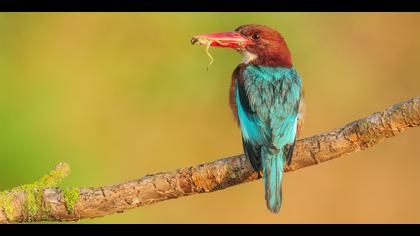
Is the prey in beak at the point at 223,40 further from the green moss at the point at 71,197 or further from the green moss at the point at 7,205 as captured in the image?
the green moss at the point at 7,205

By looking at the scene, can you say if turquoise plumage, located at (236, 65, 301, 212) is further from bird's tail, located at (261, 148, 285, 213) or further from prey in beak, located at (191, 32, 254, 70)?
prey in beak, located at (191, 32, 254, 70)

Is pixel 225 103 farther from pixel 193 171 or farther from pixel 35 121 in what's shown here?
pixel 193 171

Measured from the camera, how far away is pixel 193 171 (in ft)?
12.5

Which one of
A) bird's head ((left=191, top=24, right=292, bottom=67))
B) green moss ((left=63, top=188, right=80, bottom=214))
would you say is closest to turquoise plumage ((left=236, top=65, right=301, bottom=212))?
bird's head ((left=191, top=24, right=292, bottom=67))

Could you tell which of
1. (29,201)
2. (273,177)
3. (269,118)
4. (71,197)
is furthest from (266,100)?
(29,201)

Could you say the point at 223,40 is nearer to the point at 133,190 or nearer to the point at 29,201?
the point at 133,190

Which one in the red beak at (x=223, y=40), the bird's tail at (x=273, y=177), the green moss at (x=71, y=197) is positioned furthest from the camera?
the red beak at (x=223, y=40)

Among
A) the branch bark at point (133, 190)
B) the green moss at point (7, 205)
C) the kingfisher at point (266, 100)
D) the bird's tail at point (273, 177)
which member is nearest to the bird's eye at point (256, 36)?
the kingfisher at point (266, 100)

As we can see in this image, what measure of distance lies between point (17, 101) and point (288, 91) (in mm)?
3161

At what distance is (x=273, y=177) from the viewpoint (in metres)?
4.06

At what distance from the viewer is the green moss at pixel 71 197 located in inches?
148

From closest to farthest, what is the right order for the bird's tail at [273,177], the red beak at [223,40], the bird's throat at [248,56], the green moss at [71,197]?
the green moss at [71,197], the bird's tail at [273,177], the red beak at [223,40], the bird's throat at [248,56]

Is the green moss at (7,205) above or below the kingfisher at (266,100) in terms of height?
below

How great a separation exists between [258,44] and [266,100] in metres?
0.67
